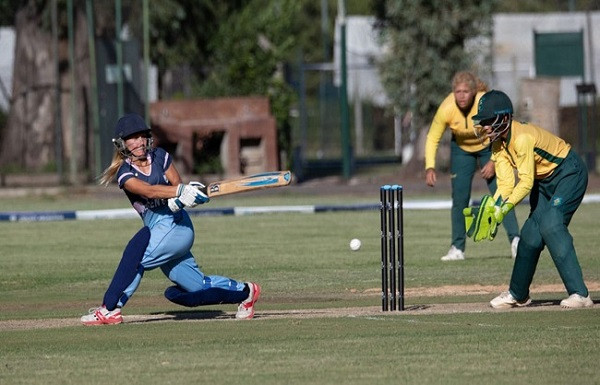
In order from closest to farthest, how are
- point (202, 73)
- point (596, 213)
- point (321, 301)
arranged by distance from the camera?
point (321, 301)
point (596, 213)
point (202, 73)

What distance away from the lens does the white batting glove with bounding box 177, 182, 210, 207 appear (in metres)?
10.6

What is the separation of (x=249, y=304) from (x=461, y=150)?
5.52 m

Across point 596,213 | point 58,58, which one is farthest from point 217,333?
point 58,58

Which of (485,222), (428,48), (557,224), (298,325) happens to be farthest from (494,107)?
(428,48)

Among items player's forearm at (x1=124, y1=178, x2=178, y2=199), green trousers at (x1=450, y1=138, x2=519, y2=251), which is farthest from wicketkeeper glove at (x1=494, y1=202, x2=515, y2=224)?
green trousers at (x1=450, y1=138, x2=519, y2=251)

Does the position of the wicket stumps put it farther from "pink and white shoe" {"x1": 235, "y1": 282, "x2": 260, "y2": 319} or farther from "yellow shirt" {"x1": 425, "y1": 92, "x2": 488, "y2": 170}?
"yellow shirt" {"x1": 425, "y1": 92, "x2": 488, "y2": 170}

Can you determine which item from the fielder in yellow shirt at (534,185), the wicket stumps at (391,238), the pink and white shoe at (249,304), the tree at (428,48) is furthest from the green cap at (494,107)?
the tree at (428,48)

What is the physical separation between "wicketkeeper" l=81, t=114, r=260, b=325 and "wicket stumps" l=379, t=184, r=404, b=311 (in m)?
1.33

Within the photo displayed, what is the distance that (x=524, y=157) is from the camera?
11156 mm

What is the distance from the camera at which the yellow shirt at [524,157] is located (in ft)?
36.6

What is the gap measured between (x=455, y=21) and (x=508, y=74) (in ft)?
44.0

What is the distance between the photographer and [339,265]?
16484 millimetres

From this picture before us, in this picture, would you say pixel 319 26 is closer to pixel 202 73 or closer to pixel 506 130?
pixel 202 73

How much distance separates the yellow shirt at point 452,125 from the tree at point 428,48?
16.2 metres
